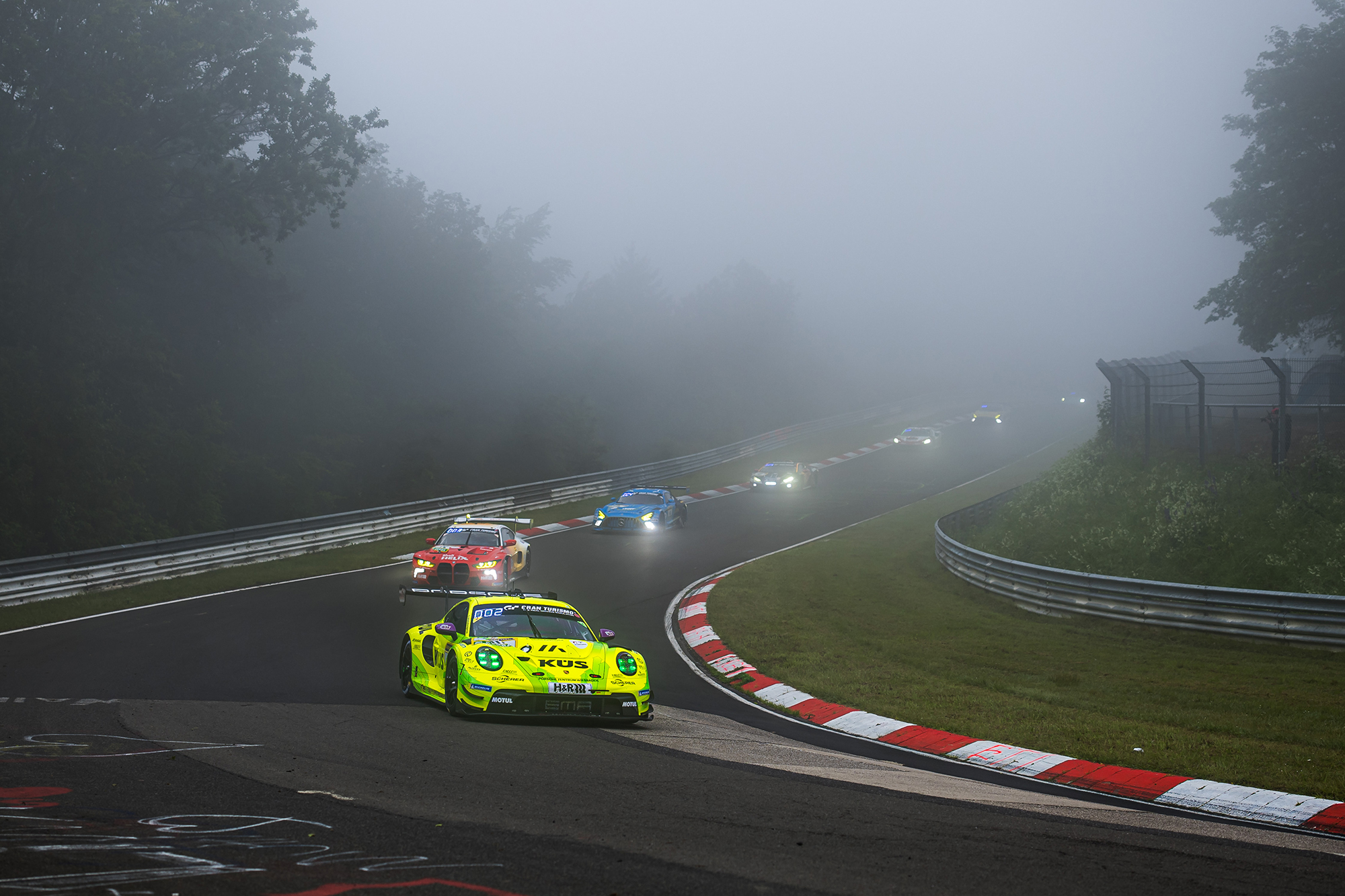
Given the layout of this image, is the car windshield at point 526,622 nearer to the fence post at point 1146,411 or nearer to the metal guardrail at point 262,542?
the metal guardrail at point 262,542

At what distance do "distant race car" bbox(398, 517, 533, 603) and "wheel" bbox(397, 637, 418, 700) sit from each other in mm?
6055

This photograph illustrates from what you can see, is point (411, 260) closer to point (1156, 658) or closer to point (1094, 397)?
point (1156, 658)

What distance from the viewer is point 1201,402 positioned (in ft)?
58.4

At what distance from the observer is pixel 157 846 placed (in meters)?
4.77

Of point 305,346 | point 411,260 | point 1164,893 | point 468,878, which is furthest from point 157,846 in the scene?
point 411,260

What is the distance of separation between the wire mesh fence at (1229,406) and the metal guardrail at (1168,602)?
4.10m

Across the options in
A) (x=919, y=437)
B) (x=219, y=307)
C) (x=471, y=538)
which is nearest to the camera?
(x=471, y=538)

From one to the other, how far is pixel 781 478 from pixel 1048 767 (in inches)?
1191

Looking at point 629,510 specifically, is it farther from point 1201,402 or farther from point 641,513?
point 1201,402

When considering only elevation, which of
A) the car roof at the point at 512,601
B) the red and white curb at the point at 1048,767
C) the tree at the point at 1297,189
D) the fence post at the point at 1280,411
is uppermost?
the tree at the point at 1297,189

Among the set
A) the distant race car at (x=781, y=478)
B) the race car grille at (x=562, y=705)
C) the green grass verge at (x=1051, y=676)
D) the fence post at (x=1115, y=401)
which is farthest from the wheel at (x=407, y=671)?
the distant race car at (x=781, y=478)

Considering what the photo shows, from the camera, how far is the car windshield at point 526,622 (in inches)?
402

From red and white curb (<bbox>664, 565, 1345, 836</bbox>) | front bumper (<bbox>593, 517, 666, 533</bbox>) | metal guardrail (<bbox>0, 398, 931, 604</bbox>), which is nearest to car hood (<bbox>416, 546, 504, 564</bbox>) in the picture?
red and white curb (<bbox>664, 565, 1345, 836</bbox>)

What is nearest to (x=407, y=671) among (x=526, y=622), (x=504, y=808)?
(x=526, y=622)
